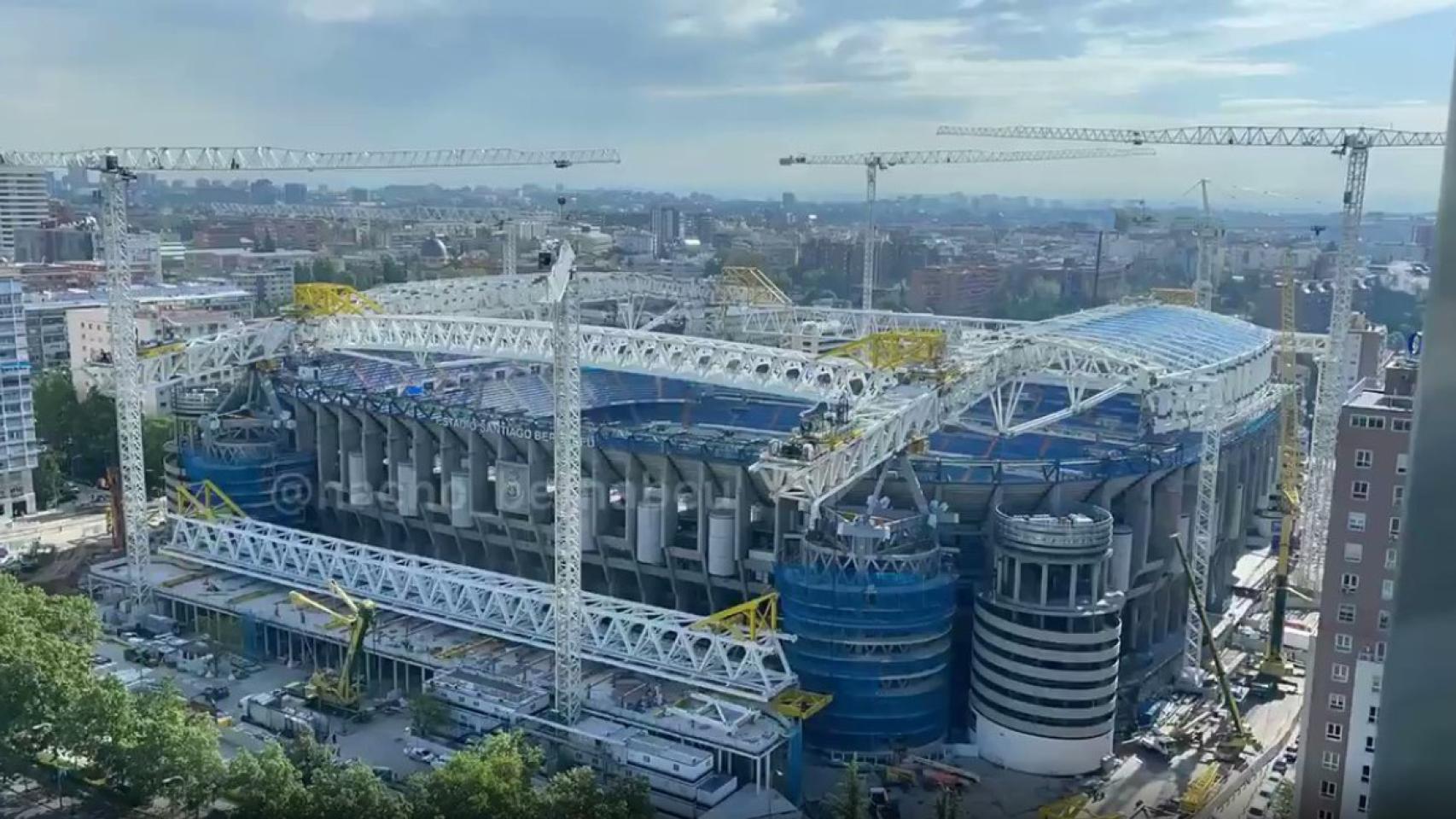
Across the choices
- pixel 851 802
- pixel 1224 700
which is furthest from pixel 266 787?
pixel 1224 700

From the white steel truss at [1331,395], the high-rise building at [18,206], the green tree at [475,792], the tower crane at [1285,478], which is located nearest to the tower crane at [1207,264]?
the tower crane at [1285,478]

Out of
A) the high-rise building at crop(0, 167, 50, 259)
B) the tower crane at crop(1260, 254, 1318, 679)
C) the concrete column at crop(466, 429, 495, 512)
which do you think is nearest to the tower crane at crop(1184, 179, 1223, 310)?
the tower crane at crop(1260, 254, 1318, 679)

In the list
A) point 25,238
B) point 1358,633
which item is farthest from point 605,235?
point 25,238

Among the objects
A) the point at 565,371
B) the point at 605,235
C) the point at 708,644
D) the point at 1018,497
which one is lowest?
the point at 708,644

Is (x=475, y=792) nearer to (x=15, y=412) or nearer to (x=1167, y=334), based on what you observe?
(x=1167, y=334)

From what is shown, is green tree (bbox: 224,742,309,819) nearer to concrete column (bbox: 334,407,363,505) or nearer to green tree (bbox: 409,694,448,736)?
green tree (bbox: 409,694,448,736)

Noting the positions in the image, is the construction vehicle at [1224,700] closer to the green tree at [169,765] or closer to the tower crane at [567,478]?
the tower crane at [567,478]

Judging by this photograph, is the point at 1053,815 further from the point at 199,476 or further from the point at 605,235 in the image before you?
the point at 199,476
